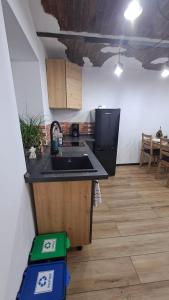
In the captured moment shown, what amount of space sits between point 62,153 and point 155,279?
1.54 m

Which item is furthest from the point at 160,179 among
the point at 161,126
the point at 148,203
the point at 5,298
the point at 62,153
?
the point at 5,298

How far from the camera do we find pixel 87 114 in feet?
11.9

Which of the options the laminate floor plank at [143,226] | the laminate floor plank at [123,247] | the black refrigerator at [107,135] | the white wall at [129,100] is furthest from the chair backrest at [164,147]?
the laminate floor plank at [123,247]

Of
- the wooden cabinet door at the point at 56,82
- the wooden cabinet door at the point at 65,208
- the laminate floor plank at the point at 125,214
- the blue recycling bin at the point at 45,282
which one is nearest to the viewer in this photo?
the blue recycling bin at the point at 45,282

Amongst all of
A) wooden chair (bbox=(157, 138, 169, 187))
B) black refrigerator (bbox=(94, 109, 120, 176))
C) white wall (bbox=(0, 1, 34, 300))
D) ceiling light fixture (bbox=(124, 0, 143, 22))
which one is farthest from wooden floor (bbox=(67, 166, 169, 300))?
ceiling light fixture (bbox=(124, 0, 143, 22))

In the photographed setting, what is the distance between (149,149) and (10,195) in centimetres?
346

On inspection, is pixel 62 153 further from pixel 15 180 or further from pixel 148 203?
pixel 148 203

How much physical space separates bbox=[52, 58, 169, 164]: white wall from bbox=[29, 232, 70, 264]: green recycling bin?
8.70 feet

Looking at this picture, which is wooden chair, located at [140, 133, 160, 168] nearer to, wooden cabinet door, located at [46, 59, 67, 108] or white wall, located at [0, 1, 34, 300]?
wooden cabinet door, located at [46, 59, 67, 108]

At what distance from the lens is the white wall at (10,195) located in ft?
2.60

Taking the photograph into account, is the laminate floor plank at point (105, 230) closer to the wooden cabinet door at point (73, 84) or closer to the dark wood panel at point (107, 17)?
the wooden cabinet door at point (73, 84)

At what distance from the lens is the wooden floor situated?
4.08 ft

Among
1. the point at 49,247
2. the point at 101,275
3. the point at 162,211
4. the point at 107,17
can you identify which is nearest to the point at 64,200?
the point at 49,247

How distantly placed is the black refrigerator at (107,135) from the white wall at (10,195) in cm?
214
